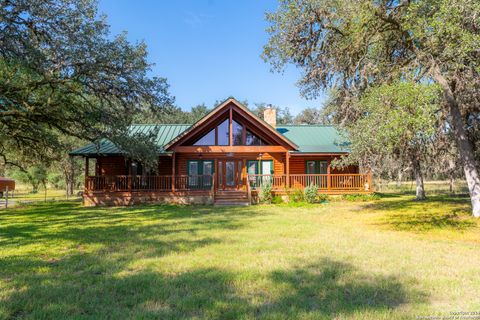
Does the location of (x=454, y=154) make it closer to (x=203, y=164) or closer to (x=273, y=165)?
(x=273, y=165)

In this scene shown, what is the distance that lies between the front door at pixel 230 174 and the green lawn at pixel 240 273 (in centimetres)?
1165

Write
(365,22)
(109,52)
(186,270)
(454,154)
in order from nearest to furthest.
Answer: (186,270)
(365,22)
(109,52)
(454,154)

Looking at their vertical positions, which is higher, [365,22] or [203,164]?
[365,22]

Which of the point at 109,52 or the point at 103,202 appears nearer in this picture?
the point at 109,52

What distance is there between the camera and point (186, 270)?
523 centimetres

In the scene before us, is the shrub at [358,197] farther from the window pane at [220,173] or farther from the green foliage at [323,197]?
the window pane at [220,173]

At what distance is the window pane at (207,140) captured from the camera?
2058 cm

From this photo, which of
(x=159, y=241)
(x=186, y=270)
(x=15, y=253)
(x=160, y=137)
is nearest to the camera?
(x=186, y=270)

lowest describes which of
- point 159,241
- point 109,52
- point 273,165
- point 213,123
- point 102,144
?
point 159,241

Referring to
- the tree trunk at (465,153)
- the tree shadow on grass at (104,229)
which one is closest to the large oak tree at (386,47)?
the tree trunk at (465,153)

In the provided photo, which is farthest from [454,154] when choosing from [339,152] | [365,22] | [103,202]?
[103,202]

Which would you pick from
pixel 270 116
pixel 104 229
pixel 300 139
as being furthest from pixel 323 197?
pixel 104 229

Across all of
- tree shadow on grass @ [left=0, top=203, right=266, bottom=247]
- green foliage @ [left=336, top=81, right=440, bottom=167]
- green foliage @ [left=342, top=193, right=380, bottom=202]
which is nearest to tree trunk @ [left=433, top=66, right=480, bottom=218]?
green foliage @ [left=336, top=81, right=440, bottom=167]

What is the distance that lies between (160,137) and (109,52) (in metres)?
10.5
